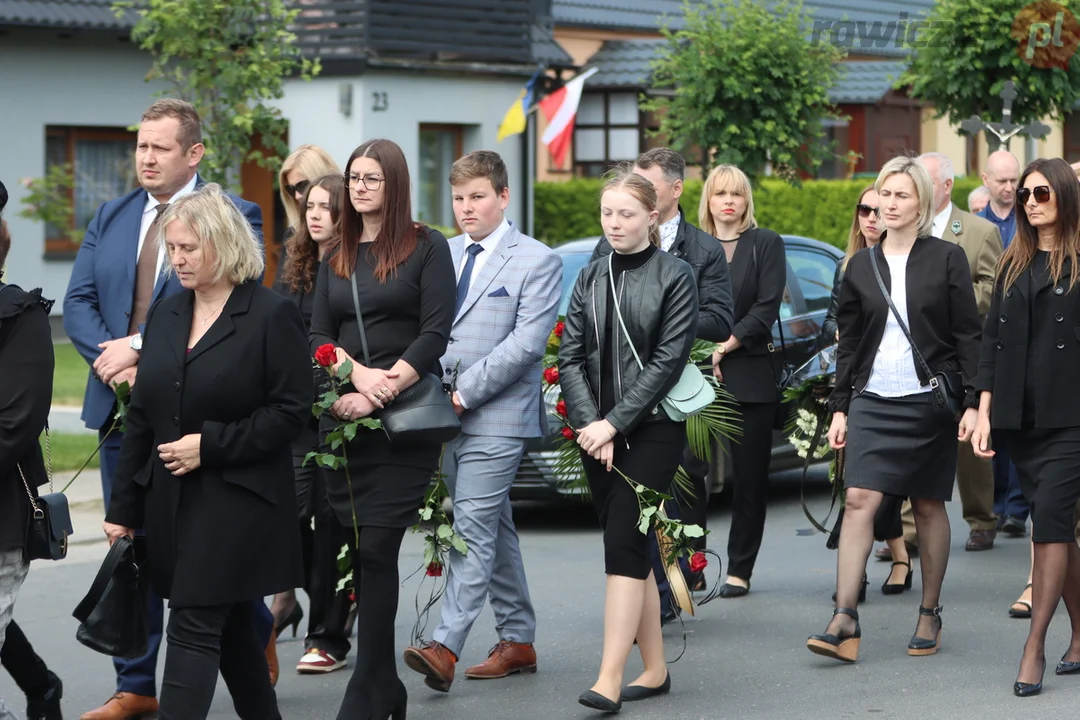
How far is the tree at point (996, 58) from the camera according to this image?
55.6ft

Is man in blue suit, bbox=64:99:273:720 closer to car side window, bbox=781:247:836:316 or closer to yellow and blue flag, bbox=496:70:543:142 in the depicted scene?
car side window, bbox=781:247:836:316

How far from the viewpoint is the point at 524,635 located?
6449 millimetres

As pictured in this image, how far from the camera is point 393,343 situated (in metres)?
5.58

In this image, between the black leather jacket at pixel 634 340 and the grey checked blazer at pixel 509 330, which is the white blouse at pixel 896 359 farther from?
the grey checked blazer at pixel 509 330

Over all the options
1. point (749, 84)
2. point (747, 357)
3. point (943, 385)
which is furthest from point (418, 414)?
point (749, 84)

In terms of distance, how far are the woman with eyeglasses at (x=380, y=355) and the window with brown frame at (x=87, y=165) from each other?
17486 mm

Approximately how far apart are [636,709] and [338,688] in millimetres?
1218

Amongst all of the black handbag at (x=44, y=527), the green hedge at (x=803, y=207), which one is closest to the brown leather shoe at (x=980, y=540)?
the black handbag at (x=44, y=527)

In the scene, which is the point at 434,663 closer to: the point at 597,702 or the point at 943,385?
the point at 597,702

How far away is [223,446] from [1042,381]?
3.17m

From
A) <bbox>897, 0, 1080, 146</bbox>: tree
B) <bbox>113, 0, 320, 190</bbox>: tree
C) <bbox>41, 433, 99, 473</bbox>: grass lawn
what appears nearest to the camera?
<bbox>41, 433, 99, 473</bbox>: grass lawn

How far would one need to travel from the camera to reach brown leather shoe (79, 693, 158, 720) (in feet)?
18.7

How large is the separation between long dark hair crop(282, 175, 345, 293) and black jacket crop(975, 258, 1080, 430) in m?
2.76

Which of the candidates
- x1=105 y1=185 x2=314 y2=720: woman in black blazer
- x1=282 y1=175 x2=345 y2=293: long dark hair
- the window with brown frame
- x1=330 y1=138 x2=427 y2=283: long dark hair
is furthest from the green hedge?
Answer: x1=105 y1=185 x2=314 y2=720: woman in black blazer
